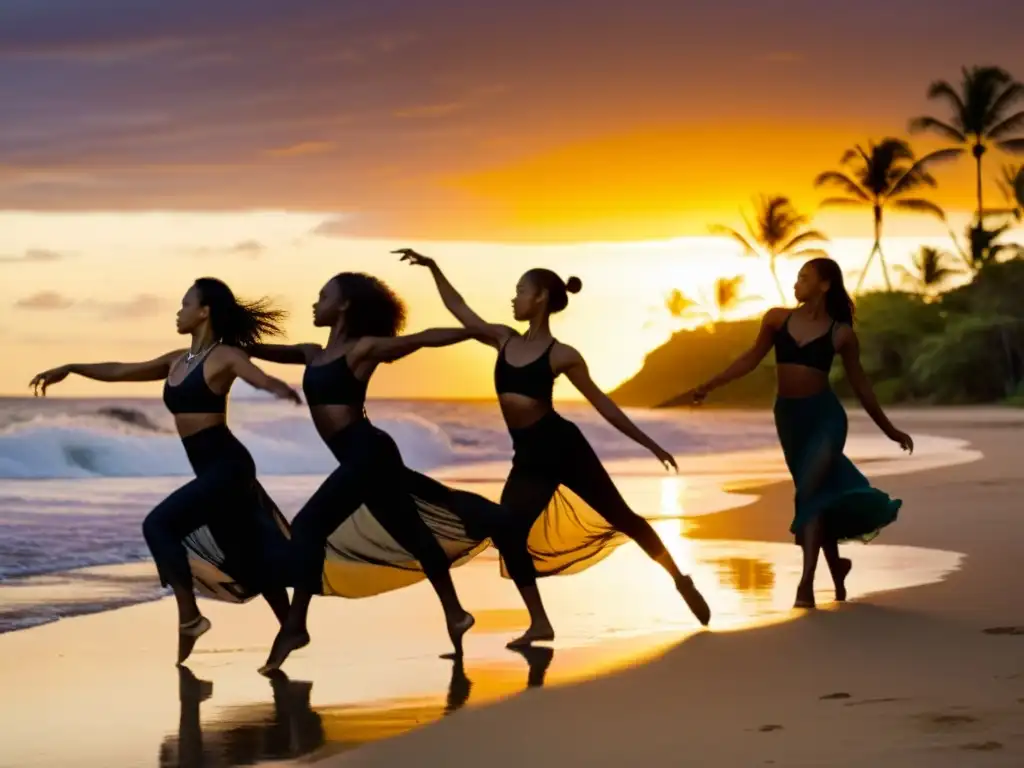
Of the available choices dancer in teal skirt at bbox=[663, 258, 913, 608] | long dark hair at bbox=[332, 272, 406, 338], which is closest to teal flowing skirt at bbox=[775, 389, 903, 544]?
dancer in teal skirt at bbox=[663, 258, 913, 608]

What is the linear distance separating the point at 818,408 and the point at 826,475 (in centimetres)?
39

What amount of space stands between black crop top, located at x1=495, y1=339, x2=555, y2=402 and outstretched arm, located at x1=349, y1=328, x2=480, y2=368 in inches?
18.7

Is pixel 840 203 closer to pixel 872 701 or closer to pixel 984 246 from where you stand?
pixel 984 246

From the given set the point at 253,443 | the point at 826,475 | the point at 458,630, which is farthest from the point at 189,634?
the point at 253,443

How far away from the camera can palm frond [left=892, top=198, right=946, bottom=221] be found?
73875 mm

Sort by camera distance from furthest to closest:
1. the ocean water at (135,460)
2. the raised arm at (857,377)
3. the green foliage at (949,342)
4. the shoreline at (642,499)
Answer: the green foliage at (949,342) → the ocean water at (135,460) → the shoreline at (642,499) → the raised arm at (857,377)

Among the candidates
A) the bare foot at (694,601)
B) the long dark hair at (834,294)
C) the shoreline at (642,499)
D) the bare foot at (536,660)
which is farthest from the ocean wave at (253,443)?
the bare foot at (536,660)

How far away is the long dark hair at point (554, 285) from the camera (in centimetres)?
870

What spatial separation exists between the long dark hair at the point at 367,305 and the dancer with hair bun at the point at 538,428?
10.3 inches

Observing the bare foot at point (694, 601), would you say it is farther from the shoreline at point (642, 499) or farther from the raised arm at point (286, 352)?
the shoreline at point (642, 499)

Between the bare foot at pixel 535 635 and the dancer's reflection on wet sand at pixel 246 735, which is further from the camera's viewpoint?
the bare foot at pixel 535 635

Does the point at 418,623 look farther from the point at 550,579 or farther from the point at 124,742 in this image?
the point at 124,742

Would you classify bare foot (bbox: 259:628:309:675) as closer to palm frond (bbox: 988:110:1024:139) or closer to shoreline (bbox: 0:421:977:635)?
shoreline (bbox: 0:421:977:635)

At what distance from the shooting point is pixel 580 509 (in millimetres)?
9203
